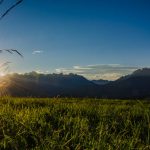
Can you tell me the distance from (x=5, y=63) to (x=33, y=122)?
59.6 inches

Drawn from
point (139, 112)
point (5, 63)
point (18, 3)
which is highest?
point (18, 3)

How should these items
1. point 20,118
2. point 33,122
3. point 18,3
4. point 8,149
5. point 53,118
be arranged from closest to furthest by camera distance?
point 18,3 → point 8,149 → point 33,122 → point 20,118 → point 53,118

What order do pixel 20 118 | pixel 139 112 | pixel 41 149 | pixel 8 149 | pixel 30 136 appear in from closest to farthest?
pixel 41 149
pixel 8 149
pixel 30 136
pixel 20 118
pixel 139 112

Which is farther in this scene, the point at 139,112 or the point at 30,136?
the point at 139,112

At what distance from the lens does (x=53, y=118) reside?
23.3 feet

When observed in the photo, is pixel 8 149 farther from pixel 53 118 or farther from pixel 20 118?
pixel 53 118

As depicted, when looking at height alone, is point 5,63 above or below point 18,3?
below

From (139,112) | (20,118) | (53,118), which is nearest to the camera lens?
(20,118)

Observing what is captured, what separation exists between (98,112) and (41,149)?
176 inches

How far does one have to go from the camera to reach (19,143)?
477 cm

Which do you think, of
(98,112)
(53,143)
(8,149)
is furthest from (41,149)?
(98,112)

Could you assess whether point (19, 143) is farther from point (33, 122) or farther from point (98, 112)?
point (98, 112)

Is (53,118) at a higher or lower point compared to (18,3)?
lower

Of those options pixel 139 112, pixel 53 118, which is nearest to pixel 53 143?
pixel 53 118
